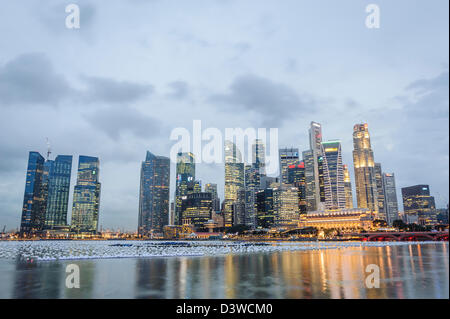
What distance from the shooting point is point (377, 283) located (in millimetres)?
26828
